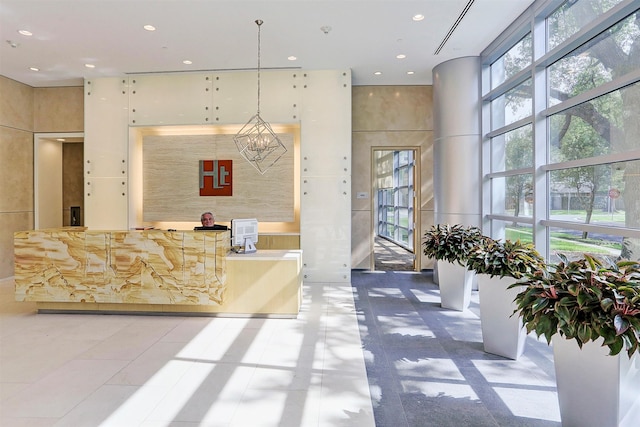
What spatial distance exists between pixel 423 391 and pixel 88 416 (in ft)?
8.04

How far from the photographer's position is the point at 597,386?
2182 mm

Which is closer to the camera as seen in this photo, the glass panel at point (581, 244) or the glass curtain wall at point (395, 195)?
the glass panel at point (581, 244)

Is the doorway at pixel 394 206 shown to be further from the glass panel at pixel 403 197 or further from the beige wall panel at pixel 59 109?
the beige wall panel at pixel 59 109

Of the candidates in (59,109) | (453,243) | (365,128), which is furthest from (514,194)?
(59,109)

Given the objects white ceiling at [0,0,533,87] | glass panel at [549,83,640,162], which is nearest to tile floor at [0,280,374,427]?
glass panel at [549,83,640,162]

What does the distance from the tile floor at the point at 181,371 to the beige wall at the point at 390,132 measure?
3.51 m

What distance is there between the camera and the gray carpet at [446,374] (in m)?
2.56

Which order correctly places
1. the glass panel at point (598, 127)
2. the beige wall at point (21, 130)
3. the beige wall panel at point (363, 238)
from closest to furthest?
the glass panel at point (598, 127) → the beige wall at point (21, 130) → the beige wall panel at point (363, 238)

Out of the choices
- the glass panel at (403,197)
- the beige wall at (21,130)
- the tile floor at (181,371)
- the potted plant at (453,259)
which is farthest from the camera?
the glass panel at (403,197)

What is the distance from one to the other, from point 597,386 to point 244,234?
3839 millimetres

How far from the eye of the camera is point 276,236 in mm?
6562

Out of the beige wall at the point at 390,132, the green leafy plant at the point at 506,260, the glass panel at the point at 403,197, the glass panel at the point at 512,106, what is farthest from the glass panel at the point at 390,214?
the green leafy plant at the point at 506,260

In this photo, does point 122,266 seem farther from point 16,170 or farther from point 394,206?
point 394,206

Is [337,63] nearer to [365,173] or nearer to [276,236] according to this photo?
[365,173]
